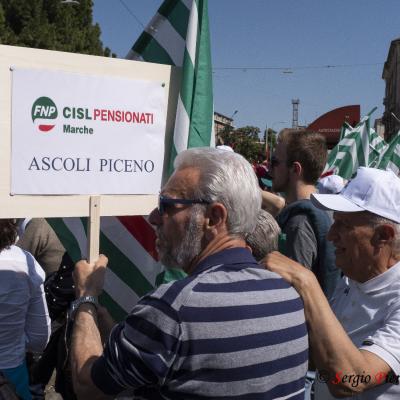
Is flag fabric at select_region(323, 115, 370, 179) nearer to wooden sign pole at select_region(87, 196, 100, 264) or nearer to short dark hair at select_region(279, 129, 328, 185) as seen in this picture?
short dark hair at select_region(279, 129, 328, 185)

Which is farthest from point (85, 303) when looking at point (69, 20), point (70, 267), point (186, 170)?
point (69, 20)

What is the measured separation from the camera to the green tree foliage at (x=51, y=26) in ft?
68.8

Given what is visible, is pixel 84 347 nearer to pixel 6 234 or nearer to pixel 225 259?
pixel 225 259

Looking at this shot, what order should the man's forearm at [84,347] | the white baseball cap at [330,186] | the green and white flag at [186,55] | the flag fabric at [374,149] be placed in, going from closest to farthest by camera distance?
1. the man's forearm at [84,347]
2. the green and white flag at [186,55]
3. the white baseball cap at [330,186]
4. the flag fabric at [374,149]

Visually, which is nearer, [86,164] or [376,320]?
[376,320]

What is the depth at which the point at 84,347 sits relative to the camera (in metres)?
1.62

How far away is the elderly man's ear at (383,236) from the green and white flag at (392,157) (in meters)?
6.52

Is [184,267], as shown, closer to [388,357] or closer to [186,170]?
[186,170]

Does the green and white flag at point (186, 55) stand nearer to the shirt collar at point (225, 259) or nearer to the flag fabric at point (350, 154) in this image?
the shirt collar at point (225, 259)

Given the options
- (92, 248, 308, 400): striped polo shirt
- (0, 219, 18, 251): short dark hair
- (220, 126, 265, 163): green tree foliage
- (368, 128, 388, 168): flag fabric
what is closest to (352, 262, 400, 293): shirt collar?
(92, 248, 308, 400): striped polo shirt

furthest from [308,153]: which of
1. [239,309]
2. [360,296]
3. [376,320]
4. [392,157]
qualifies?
[392,157]

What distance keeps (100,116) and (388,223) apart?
121cm

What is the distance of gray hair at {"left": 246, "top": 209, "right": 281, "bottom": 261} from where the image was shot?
2.40m

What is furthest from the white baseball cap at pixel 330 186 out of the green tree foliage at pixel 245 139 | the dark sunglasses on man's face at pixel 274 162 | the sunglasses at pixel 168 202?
the green tree foliage at pixel 245 139
